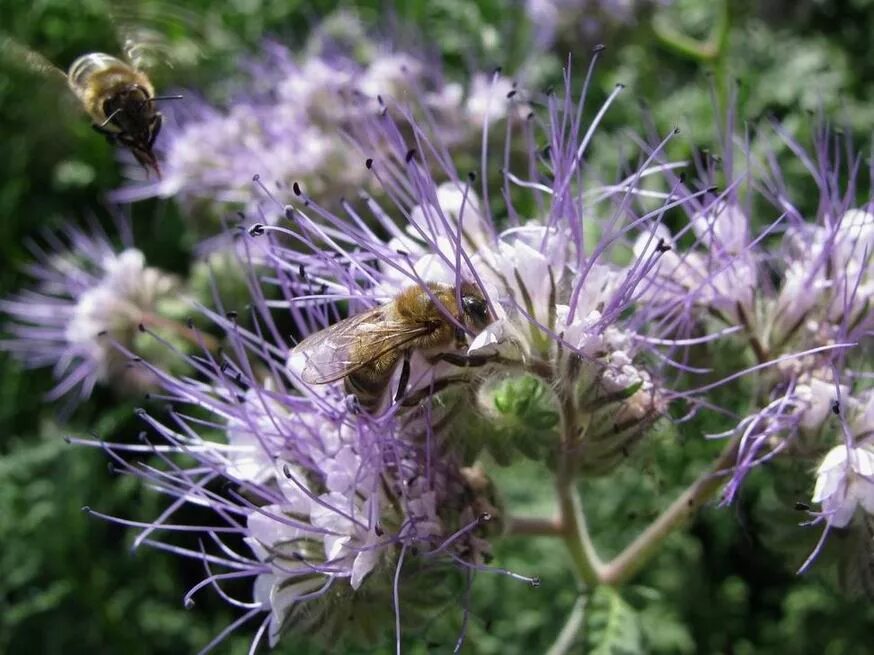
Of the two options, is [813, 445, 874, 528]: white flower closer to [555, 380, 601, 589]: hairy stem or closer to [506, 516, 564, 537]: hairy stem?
[555, 380, 601, 589]: hairy stem

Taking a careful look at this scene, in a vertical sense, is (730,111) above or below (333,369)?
below

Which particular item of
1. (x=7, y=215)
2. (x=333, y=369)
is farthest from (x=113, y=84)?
(x=7, y=215)

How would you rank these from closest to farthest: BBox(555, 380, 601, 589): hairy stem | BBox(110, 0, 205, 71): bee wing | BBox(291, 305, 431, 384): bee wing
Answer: BBox(291, 305, 431, 384): bee wing → BBox(555, 380, 601, 589): hairy stem → BBox(110, 0, 205, 71): bee wing

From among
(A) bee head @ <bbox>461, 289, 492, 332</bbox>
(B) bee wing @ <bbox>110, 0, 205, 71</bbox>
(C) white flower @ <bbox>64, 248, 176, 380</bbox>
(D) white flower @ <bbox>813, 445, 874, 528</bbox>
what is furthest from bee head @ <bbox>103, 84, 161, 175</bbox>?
(D) white flower @ <bbox>813, 445, 874, 528</bbox>

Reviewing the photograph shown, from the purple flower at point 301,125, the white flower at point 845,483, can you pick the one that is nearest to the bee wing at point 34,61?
the purple flower at point 301,125

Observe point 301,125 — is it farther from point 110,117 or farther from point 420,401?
point 420,401

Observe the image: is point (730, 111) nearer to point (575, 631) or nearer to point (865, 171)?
point (575, 631)
